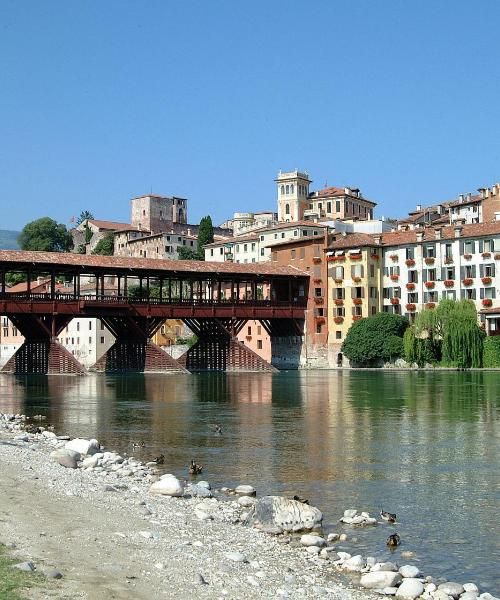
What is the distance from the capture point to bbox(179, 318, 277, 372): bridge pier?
252 feet

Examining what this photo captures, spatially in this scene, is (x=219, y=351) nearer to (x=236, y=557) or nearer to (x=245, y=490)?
(x=245, y=490)

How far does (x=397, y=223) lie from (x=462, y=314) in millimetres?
46274

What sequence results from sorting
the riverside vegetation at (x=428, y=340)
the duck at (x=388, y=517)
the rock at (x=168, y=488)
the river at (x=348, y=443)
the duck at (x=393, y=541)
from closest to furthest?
1. the duck at (x=393, y=541)
2. the river at (x=348, y=443)
3. the duck at (x=388, y=517)
4. the rock at (x=168, y=488)
5. the riverside vegetation at (x=428, y=340)

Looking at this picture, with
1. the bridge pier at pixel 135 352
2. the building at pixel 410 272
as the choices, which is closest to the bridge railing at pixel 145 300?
the bridge pier at pixel 135 352

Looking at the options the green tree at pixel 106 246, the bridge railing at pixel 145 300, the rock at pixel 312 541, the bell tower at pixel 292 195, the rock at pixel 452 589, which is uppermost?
the bell tower at pixel 292 195

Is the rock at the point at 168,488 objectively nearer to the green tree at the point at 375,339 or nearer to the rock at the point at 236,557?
the rock at the point at 236,557

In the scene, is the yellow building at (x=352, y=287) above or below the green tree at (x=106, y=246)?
below

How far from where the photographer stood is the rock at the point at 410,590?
10.7 metres

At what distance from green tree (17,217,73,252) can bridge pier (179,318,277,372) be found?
8372cm

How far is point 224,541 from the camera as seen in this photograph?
41.4ft

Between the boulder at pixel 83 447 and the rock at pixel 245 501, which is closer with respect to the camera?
the rock at pixel 245 501

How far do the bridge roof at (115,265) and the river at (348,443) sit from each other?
56.3 feet

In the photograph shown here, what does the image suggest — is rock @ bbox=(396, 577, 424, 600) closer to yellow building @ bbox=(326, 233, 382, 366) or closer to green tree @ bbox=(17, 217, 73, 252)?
yellow building @ bbox=(326, 233, 382, 366)

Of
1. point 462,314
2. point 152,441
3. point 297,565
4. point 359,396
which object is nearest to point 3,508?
point 297,565
